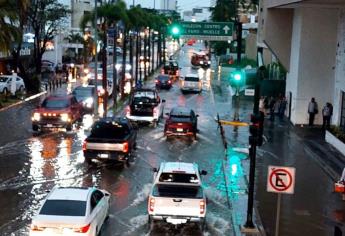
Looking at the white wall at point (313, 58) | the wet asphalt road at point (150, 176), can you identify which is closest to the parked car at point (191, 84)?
the wet asphalt road at point (150, 176)

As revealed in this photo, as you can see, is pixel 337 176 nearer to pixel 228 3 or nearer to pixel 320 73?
pixel 320 73

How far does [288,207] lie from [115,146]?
320 inches

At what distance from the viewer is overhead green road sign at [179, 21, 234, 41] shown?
1535 inches

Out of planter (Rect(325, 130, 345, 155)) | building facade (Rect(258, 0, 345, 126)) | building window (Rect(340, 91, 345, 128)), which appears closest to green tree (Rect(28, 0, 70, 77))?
building facade (Rect(258, 0, 345, 126))

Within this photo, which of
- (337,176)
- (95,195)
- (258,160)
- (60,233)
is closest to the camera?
(60,233)

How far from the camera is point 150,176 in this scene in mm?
24938

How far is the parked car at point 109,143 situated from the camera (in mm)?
25828

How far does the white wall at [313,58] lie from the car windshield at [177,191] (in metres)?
22.4

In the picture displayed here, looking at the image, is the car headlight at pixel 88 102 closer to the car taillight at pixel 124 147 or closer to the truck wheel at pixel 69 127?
the truck wheel at pixel 69 127

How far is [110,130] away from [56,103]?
8.68 metres

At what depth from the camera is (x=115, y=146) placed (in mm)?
26047

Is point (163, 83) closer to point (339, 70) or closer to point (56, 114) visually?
point (56, 114)

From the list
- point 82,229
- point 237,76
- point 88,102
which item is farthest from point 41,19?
point 82,229

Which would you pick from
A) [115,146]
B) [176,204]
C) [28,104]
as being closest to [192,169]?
[176,204]
